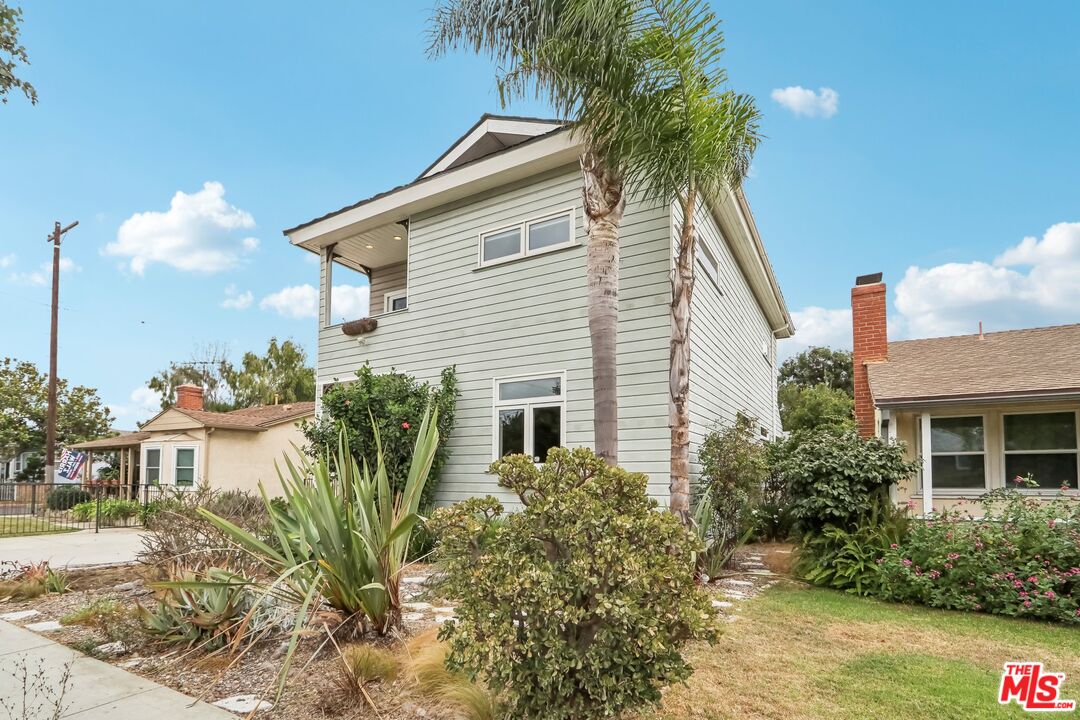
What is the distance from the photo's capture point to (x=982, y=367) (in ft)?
31.8

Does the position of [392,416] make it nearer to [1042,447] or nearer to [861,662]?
[861,662]

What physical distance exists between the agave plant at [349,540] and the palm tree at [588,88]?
2.56m

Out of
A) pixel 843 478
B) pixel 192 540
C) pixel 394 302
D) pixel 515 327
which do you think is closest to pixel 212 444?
pixel 394 302

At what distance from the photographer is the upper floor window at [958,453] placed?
9574mm

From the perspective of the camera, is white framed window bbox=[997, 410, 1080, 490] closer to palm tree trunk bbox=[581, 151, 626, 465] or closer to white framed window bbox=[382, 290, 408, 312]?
palm tree trunk bbox=[581, 151, 626, 465]

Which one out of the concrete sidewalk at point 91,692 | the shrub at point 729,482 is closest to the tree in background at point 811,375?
the shrub at point 729,482

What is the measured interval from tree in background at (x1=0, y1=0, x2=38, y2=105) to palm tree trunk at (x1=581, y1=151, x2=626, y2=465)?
532 cm

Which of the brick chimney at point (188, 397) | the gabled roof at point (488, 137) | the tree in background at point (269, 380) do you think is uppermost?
the gabled roof at point (488, 137)

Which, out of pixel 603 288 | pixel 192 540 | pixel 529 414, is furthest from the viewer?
pixel 529 414

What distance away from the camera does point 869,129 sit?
12.0 meters

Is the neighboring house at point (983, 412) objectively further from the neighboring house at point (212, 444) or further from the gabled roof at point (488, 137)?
the neighboring house at point (212, 444)

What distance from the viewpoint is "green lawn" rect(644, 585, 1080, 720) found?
3.13 metres

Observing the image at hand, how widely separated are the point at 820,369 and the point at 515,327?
29.8m

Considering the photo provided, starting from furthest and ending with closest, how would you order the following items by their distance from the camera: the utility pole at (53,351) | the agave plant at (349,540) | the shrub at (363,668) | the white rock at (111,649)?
the utility pole at (53,351) < the white rock at (111,649) < the agave plant at (349,540) < the shrub at (363,668)
